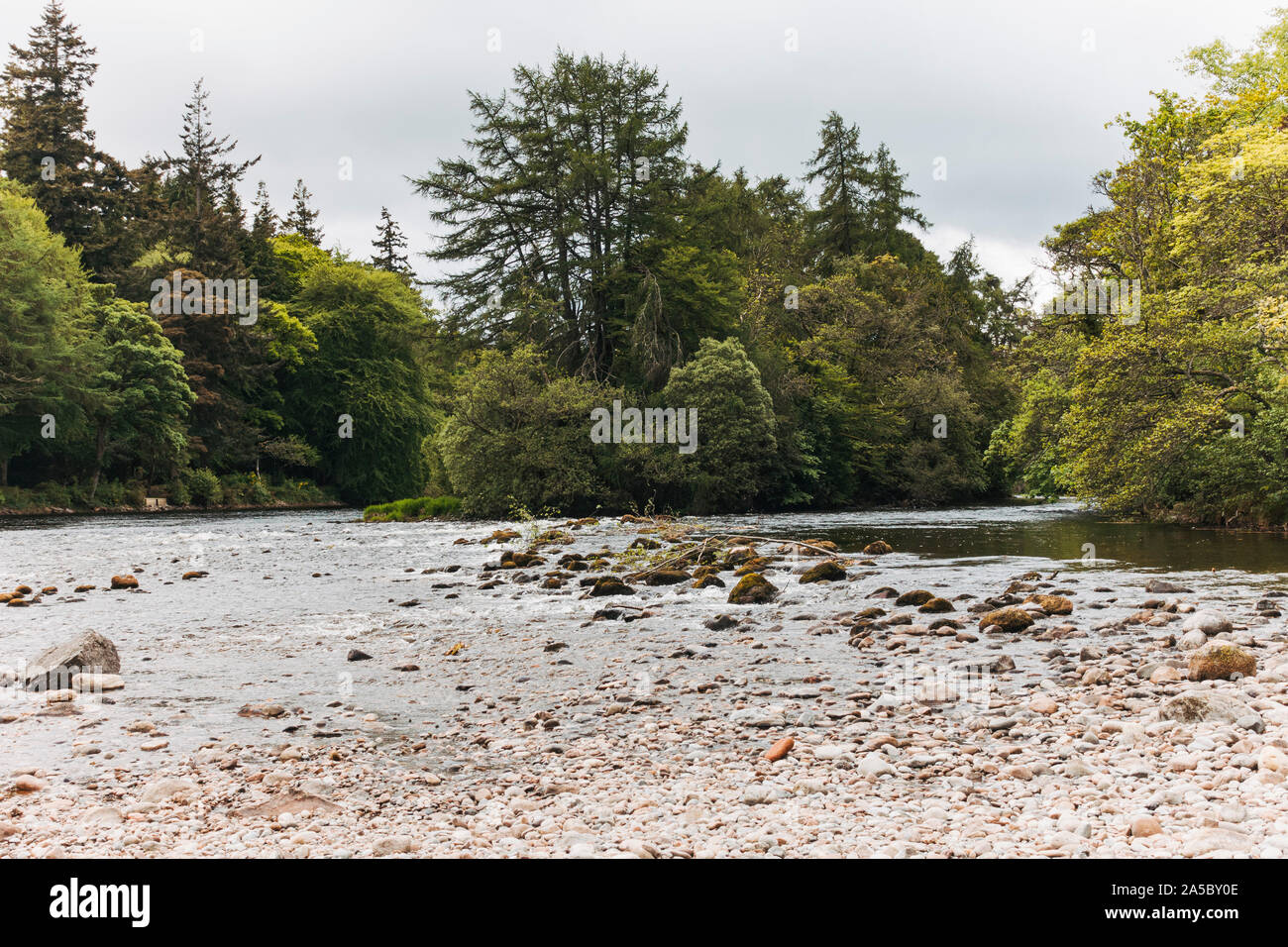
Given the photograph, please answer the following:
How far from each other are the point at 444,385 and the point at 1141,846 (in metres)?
66.2

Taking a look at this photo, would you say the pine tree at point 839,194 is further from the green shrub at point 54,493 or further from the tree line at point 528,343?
the green shrub at point 54,493

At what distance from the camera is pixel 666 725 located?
7059 millimetres

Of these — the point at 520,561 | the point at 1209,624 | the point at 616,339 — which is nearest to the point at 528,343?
the point at 616,339

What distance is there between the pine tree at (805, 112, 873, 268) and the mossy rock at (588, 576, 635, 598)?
55552 millimetres

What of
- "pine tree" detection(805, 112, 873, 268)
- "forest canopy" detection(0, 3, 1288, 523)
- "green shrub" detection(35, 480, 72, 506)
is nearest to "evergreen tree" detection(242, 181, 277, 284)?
"forest canopy" detection(0, 3, 1288, 523)

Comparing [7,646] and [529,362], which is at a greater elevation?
[529,362]

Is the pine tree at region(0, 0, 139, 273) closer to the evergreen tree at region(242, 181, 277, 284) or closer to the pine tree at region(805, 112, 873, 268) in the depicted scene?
the evergreen tree at region(242, 181, 277, 284)

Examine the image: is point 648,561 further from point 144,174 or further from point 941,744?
point 144,174

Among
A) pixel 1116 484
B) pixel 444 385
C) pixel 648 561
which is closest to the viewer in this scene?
pixel 648 561

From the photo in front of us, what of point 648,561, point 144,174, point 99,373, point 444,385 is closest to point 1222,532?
point 648,561

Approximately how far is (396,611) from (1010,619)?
28.5ft

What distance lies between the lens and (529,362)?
3653 centimetres

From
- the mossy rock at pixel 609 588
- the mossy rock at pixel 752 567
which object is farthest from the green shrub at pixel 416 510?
the mossy rock at pixel 609 588

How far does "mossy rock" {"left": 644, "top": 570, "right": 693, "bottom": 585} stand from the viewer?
15.9 m
